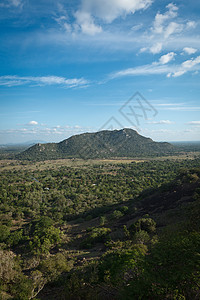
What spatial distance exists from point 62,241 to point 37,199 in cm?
3234

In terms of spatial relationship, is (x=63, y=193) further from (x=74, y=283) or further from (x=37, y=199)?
(x=74, y=283)

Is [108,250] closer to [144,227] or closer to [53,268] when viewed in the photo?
[144,227]

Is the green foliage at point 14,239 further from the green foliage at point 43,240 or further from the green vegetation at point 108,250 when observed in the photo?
the green foliage at point 43,240

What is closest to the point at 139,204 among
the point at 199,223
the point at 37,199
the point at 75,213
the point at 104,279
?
the point at 75,213

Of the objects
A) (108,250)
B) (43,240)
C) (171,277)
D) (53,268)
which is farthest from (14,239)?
(171,277)

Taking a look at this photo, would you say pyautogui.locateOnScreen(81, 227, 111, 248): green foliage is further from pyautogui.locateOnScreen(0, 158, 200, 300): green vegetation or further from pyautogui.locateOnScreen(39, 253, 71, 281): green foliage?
pyautogui.locateOnScreen(39, 253, 71, 281): green foliage

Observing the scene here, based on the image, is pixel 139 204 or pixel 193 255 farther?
pixel 139 204

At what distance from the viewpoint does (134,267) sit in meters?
9.38

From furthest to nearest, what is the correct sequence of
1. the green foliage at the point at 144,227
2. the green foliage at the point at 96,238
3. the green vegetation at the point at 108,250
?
the green foliage at the point at 96,238, the green foliage at the point at 144,227, the green vegetation at the point at 108,250

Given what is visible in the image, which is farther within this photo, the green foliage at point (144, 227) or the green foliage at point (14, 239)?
the green foliage at point (14, 239)

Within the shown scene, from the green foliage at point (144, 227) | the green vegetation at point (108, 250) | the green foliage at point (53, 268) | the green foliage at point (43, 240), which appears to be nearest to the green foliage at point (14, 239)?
the green vegetation at point (108, 250)

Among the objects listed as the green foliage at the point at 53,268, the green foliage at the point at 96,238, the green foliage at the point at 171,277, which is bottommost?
the green foliage at the point at 96,238

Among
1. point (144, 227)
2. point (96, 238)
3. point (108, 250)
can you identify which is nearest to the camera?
point (108, 250)

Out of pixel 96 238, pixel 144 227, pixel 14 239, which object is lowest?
pixel 14 239
